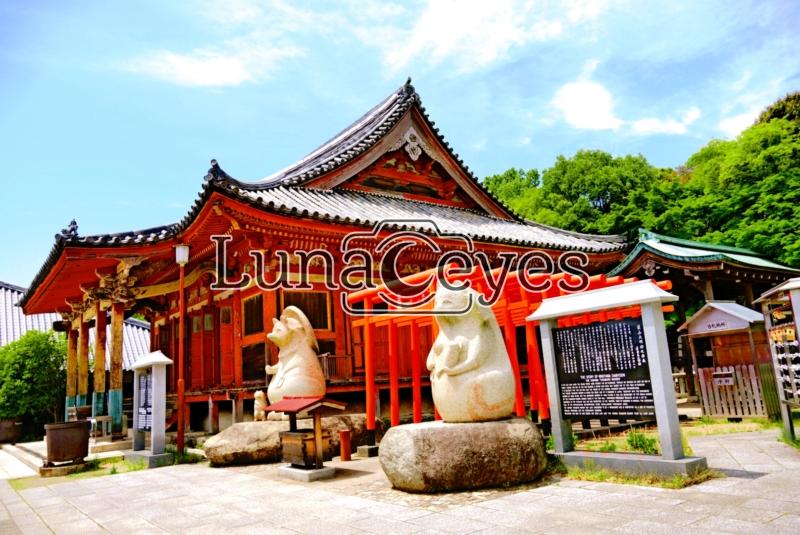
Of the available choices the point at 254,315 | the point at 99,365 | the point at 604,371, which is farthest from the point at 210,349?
the point at 604,371

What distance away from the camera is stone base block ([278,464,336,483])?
719 centimetres

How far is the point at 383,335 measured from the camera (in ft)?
42.0

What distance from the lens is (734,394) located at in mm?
10695

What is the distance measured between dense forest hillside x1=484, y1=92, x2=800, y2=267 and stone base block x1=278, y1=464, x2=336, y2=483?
Answer: 2080cm

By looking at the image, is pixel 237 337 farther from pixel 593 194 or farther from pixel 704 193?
pixel 593 194

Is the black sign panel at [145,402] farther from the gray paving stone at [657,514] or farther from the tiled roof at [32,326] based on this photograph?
the tiled roof at [32,326]

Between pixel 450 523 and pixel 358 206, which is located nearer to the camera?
pixel 450 523

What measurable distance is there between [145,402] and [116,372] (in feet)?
9.05

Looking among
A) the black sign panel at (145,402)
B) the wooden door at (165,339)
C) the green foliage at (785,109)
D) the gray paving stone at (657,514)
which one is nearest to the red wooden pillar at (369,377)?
the black sign panel at (145,402)

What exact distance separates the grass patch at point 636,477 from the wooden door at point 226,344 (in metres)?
9.12

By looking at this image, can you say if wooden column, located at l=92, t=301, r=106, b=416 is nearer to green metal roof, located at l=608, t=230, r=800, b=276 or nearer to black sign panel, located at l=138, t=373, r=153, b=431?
black sign panel, located at l=138, t=373, r=153, b=431

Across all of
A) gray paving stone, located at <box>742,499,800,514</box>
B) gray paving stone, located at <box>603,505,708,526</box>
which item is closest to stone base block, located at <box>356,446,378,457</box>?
gray paving stone, located at <box>603,505,708,526</box>

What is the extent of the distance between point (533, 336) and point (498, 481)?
298 cm

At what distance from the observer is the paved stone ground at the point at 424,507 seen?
4328 millimetres
